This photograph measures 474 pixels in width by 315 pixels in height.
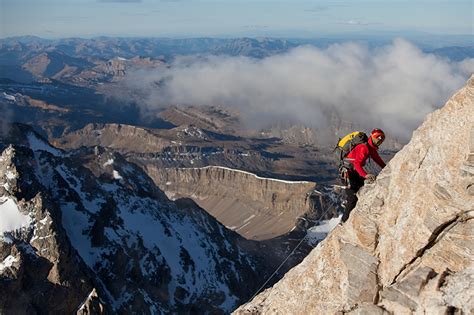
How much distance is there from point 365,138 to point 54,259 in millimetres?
53963

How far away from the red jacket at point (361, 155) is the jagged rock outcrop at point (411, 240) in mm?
859

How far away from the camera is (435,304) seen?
13.4 m

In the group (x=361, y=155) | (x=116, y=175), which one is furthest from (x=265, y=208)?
(x=361, y=155)

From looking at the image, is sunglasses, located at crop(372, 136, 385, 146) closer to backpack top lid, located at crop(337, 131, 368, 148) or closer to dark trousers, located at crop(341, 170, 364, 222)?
backpack top lid, located at crop(337, 131, 368, 148)

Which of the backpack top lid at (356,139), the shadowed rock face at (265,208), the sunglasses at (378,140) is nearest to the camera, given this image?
the sunglasses at (378,140)

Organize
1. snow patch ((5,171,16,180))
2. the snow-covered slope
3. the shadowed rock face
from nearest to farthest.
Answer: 1. the snow-covered slope
2. snow patch ((5,171,16,180))
3. the shadowed rock face

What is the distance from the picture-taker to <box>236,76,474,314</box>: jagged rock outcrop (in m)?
14.5

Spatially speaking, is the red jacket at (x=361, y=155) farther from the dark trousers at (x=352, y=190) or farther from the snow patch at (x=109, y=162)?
the snow patch at (x=109, y=162)

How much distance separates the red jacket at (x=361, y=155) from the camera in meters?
20.4

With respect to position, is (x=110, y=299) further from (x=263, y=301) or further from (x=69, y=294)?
(x=263, y=301)

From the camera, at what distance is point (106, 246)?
80.4 meters

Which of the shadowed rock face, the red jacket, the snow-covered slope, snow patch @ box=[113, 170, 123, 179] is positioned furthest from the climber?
the shadowed rock face

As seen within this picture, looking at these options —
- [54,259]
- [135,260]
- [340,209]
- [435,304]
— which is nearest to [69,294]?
[54,259]

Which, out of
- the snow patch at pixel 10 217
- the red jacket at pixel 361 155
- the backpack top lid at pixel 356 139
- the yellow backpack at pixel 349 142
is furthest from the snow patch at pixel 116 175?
the red jacket at pixel 361 155
